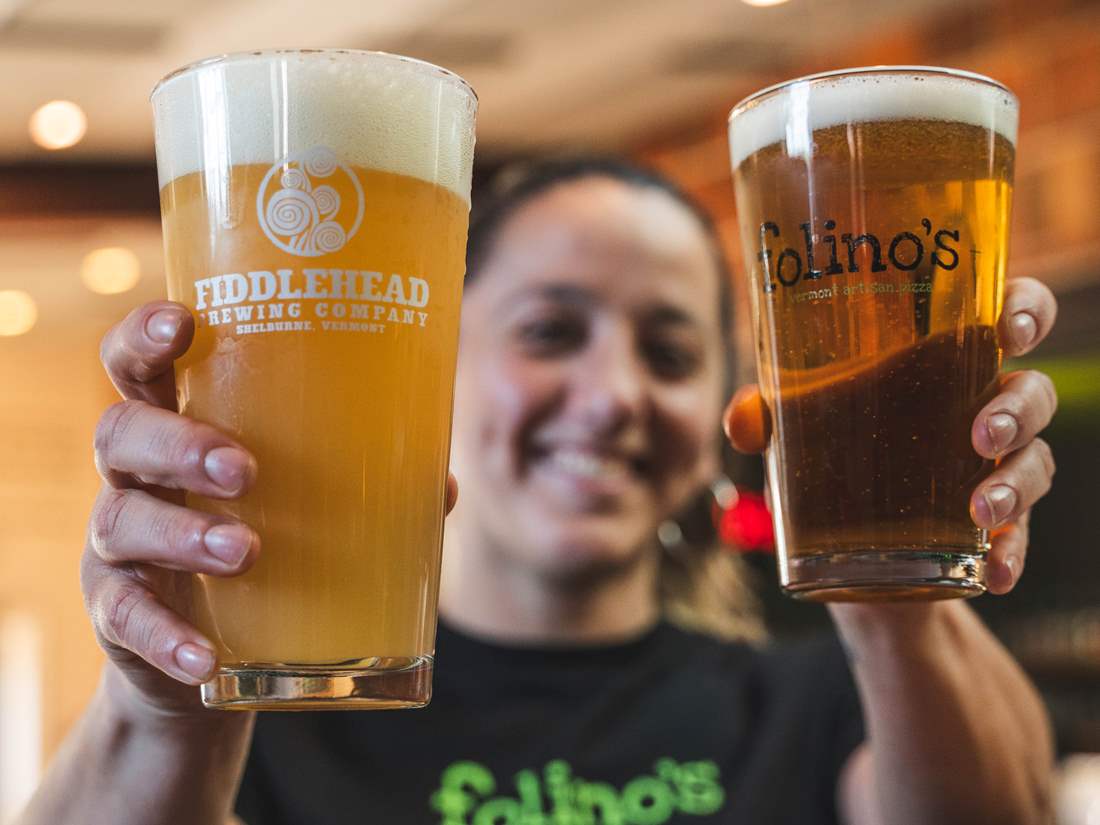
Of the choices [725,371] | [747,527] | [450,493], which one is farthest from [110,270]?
[450,493]

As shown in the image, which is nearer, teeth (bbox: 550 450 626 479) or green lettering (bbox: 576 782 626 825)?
green lettering (bbox: 576 782 626 825)

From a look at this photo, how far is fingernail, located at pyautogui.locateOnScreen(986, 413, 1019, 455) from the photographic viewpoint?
0.82 metres

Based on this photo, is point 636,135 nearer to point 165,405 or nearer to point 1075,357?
point 1075,357

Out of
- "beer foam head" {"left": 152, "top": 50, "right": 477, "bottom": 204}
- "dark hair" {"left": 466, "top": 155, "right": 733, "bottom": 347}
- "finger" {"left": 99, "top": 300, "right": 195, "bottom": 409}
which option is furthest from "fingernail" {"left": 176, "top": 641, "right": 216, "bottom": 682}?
"dark hair" {"left": 466, "top": 155, "right": 733, "bottom": 347}

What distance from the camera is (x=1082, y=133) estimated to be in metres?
3.58

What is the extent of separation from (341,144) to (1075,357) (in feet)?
9.94

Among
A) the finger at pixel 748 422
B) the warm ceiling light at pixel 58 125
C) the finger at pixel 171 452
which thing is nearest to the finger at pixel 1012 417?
the finger at pixel 748 422

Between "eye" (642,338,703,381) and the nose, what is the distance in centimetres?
3

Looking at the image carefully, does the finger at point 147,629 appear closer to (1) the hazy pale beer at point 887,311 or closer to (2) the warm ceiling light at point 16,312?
(1) the hazy pale beer at point 887,311

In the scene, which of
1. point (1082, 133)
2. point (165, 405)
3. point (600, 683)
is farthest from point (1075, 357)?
point (165, 405)

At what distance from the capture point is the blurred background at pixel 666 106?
11.8 feet

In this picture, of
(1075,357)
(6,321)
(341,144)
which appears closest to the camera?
(341,144)

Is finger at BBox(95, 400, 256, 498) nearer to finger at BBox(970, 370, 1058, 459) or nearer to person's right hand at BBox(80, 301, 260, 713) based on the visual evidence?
person's right hand at BBox(80, 301, 260, 713)

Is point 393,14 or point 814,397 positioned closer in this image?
point 814,397
